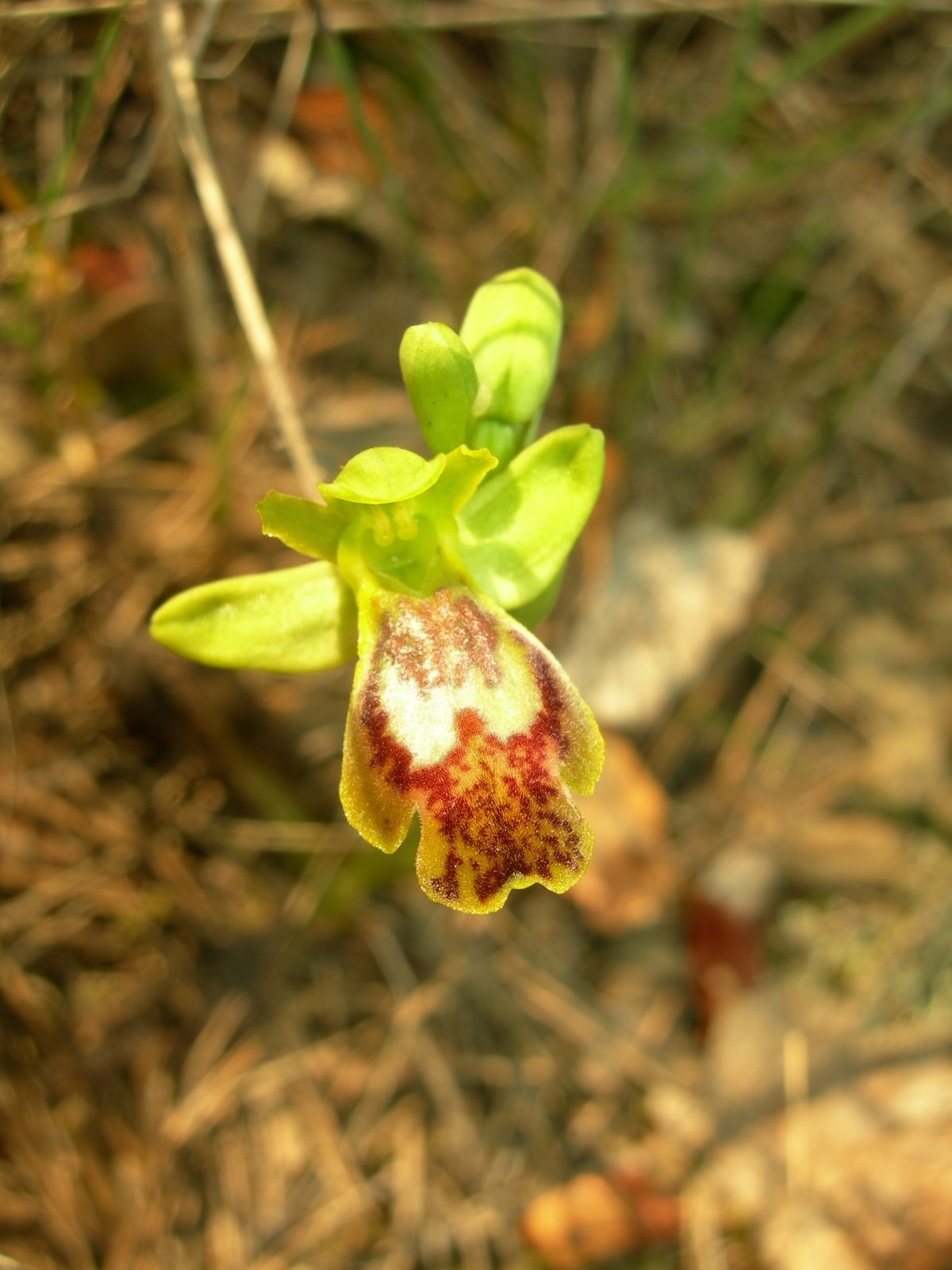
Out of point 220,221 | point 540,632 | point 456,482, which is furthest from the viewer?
point 540,632

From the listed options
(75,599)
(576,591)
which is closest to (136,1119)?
(75,599)

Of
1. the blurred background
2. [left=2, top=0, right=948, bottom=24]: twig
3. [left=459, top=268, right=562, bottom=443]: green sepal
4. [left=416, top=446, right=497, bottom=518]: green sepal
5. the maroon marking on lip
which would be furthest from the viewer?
[left=2, top=0, right=948, bottom=24]: twig

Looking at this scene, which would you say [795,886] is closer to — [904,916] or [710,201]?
[904,916]

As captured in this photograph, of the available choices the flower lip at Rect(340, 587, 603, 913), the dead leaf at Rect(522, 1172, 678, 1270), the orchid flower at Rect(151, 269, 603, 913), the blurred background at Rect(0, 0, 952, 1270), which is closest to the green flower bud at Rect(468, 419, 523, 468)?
the orchid flower at Rect(151, 269, 603, 913)

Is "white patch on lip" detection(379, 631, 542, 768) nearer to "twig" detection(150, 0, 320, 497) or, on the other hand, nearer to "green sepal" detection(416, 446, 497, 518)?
"green sepal" detection(416, 446, 497, 518)

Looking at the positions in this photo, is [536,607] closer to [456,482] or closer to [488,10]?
[456,482]

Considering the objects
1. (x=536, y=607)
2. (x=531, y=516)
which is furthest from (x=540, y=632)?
(x=531, y=516)

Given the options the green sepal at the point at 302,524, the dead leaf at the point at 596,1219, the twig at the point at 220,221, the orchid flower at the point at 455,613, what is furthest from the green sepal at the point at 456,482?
the dead leaf at the point at 596,1219
